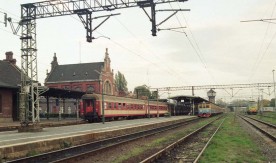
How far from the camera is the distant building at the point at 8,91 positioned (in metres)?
37.3

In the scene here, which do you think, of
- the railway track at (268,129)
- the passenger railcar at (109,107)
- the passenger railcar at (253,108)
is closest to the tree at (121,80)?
the passenger railcar at (253,108)

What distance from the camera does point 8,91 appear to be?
126 ft

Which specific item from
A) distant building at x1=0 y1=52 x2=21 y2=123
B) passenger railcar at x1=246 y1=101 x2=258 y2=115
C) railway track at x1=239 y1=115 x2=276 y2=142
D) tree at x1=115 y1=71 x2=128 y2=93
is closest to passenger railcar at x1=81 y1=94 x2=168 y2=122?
distant building at x1=0 y1=52 x2=21 y2=123

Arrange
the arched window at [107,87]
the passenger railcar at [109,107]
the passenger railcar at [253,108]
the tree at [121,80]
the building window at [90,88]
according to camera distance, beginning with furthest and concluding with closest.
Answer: the tree at [121,80], the passenger railcar at [253,108], the arched window at [107,87], the building window at [90,88], the passenger railcar at [109,107]

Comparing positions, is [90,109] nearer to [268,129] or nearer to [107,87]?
[268,129]

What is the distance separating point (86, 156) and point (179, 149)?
14.7ft

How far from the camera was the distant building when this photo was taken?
37344mm

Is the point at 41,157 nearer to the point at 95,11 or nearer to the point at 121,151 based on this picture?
the point at 121,151

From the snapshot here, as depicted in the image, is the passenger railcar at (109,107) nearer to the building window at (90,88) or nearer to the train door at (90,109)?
the train door at (90,109)

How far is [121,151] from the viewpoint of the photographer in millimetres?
15969

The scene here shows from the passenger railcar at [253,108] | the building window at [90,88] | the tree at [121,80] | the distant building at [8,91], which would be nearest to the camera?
the distant building at [8,91]

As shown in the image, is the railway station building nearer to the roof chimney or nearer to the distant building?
the roof chimney

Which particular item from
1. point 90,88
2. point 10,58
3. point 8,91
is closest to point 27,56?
point 8,91

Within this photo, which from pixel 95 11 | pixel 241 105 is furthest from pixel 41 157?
pixel 241 105
